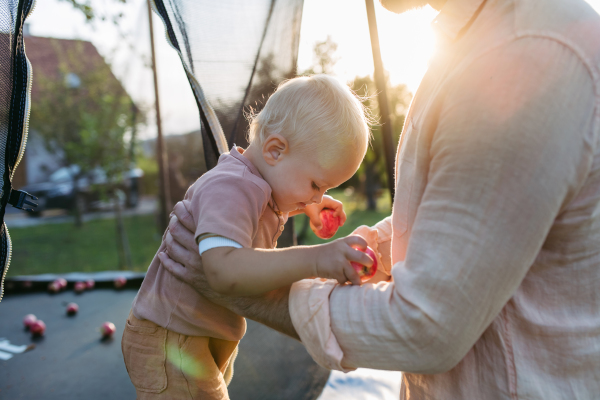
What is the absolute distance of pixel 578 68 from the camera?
644 mm

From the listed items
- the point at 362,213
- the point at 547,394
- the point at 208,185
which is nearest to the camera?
the point at 547,394

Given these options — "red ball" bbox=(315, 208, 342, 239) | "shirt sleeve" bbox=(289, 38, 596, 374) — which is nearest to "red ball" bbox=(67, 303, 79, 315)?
"red ball" bbox=(315, 208, 342, 239)

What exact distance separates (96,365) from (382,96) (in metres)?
2.34

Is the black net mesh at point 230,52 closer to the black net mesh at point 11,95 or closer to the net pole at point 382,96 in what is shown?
the net pole at point 382,96

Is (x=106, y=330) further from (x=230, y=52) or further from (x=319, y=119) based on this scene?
→ (x=319, y=119)

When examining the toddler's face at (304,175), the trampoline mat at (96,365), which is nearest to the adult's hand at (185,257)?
the toddler's face at (304,175)

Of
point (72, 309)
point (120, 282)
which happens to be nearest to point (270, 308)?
point (72, 309)

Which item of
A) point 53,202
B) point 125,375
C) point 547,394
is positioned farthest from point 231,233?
point 53,202

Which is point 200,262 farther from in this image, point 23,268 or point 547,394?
point 23,268

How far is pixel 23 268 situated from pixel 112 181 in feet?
5.59

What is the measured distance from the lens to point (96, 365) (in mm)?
2531

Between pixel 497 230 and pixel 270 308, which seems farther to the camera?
pixel 270 308

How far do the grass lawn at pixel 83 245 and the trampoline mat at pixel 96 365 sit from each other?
2661mm

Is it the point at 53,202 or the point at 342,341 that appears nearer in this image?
the point at 342,341
